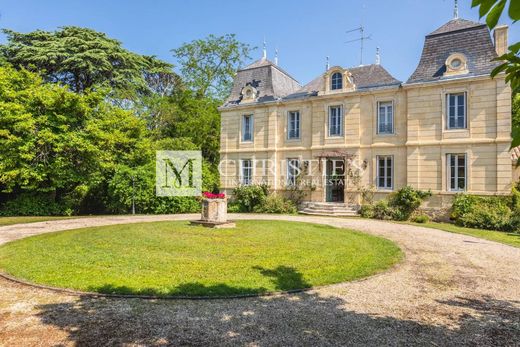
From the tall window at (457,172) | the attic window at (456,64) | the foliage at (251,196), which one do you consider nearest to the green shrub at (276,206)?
the foliage at (251,196)

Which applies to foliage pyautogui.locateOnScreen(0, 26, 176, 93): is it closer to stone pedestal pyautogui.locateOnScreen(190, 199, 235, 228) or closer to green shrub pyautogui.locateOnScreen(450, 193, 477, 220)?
stone pedestal pyautogui.locateOnScreen(190, 199, 235, 228)

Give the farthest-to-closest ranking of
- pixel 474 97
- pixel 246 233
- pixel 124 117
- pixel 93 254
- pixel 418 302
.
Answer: pixel 124 117, pixel 474 97, pixel 246 233, pixel 93 254, pixel 418 302

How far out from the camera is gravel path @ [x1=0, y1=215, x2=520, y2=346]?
3.42 meters

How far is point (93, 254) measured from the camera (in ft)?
22.7

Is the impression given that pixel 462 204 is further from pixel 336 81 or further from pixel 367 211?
pixel 336 81

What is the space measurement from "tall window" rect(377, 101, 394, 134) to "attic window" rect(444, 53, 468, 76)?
8.89 feet

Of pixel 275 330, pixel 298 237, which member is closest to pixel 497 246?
pixel 298 237

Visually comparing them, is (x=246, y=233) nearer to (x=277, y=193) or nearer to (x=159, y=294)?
(x=159, y=294)

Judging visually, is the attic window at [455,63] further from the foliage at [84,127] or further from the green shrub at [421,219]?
the foliage at [84,127]

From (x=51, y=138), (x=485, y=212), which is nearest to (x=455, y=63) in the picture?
(x=485, y=212)

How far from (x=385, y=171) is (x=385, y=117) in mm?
2656

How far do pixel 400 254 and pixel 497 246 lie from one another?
10.7 feet

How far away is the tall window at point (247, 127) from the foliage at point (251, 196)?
3195 mm

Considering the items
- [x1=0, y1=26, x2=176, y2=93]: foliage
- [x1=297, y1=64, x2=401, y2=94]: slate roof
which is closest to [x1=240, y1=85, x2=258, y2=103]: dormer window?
[x1=297, y1=64, x2=401, y2=94]: slate roof
